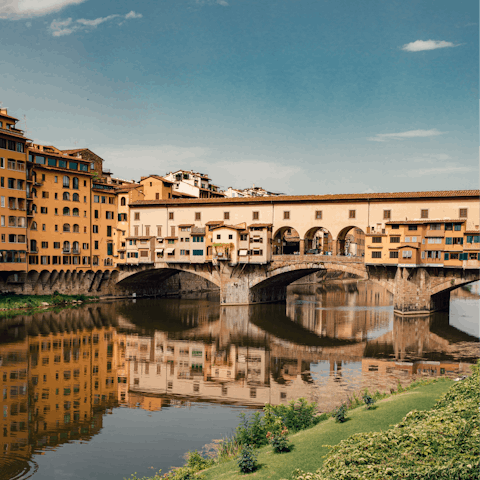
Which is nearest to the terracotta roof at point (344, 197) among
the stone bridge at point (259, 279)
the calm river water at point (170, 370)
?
the stone bridge at point (259, 279)

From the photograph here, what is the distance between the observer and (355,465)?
27.7 ft

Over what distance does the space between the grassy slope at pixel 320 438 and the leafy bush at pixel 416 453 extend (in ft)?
4.18

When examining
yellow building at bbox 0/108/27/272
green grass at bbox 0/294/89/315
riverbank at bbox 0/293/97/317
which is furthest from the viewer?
yellow building at bbox 0/108/27/272

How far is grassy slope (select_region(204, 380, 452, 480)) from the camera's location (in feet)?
36.7

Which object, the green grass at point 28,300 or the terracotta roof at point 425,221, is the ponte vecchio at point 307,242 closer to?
the terracotta roof at point 425,221

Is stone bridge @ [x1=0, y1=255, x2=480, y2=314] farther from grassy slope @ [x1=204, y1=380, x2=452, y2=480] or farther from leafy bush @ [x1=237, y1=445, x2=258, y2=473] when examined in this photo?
leafy bush @ [x1=237, y1=445, x2=258, y2=473]

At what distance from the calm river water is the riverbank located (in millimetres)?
3137

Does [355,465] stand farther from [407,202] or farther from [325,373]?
[407,202]

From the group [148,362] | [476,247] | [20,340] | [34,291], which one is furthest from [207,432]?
[34,291]

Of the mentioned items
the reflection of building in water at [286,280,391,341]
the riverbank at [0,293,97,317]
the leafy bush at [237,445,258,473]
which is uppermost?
the leafy bush at [237,445,258,473]

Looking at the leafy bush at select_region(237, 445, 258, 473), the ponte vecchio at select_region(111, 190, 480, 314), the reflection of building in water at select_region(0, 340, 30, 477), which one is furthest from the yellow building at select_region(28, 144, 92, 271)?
the leafy bush at select_region(237, 445, 258, 473)

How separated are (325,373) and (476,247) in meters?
25.5

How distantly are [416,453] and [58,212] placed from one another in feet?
178

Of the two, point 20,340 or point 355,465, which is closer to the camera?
point 355,465
